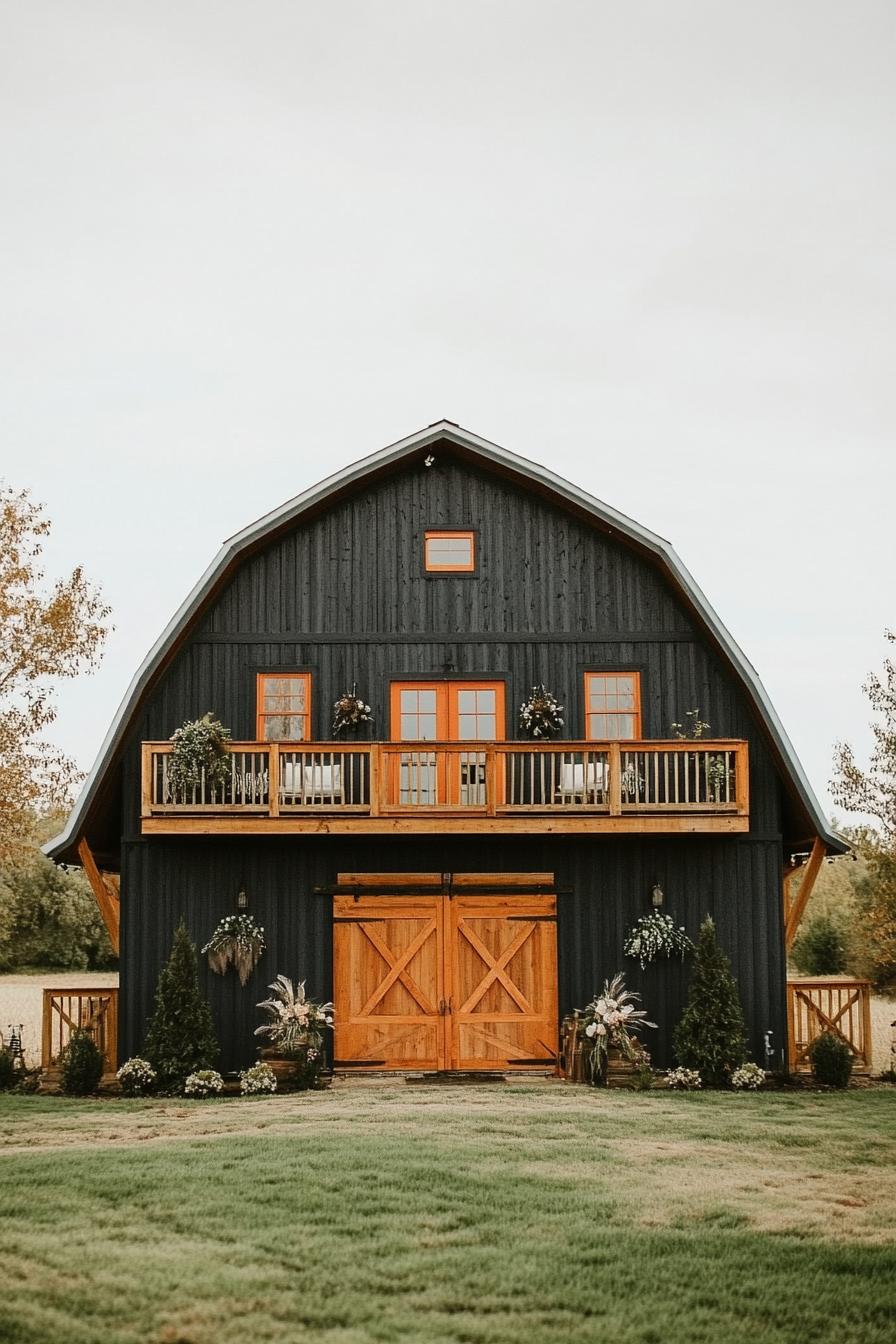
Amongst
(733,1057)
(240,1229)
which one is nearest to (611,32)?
(733,1057)

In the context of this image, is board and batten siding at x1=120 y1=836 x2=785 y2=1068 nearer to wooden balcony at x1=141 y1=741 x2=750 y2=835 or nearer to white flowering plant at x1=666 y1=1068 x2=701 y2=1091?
wooden balcony at x1=141 y1=741 x2=750 y2=835

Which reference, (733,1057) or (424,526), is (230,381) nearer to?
(424,526)

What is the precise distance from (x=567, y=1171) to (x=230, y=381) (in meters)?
22.4

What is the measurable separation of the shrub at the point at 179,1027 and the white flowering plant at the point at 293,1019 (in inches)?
31.0

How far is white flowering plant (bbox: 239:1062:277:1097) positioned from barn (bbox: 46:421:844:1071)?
1331 mm

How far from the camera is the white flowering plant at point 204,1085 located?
17.4 metres

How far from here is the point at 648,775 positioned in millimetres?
18562

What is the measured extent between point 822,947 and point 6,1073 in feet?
65.5

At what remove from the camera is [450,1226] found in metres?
10.4

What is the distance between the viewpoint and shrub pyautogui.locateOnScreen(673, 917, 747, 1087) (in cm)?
1805

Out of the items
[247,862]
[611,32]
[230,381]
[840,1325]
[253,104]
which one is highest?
[611,32]

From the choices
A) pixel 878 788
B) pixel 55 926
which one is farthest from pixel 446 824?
pixel 55 926

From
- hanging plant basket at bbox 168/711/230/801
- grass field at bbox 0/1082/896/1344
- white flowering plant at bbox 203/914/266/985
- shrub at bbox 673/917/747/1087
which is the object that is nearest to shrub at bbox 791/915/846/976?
shrub at bbox 673/917/747/1087

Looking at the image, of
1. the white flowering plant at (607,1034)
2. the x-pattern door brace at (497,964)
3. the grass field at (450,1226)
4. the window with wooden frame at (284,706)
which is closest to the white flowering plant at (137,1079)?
the grass field at (450,1226)
